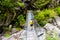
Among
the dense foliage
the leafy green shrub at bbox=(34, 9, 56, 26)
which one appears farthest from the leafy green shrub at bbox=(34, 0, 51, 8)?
the leafy green shrub at bbox=(34, 9, 56, 26)

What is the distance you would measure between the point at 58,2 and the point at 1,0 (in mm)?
5770

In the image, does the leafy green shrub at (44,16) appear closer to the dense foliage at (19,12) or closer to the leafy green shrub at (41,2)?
the dense foliage at (19,12)

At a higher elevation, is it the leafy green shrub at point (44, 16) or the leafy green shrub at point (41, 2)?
the leafy green shrub at point (41, 2)

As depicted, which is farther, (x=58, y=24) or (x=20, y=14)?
(x=20, y=14)

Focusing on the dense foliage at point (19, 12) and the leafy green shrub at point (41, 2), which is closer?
the dense foliage at point (19, 12)

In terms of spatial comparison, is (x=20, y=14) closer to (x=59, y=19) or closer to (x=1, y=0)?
(x=1, y=0)

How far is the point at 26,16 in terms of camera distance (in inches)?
661

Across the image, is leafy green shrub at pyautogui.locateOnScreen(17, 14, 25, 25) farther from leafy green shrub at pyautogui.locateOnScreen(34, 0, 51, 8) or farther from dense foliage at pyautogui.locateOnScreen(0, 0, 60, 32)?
leafy green shrub at pyautogui.locateOnScreen(34, 0, 51, 8)

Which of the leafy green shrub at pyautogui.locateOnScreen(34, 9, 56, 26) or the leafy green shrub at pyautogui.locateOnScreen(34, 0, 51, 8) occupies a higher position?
the leafy green shrub at pyautogui.locateOnScreen(34, 0, 51, 8)

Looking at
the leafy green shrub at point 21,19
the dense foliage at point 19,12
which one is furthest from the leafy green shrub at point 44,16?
the leafy green shrub at point 21,19

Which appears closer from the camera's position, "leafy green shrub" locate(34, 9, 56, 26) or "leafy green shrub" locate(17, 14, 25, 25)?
"leafy green shrub" locate(34, 9, 56, 26)

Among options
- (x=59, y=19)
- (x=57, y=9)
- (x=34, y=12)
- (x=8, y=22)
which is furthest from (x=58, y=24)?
(x=8, y=22)

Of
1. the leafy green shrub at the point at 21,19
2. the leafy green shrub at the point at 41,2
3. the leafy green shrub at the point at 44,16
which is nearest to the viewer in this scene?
the leafy green shrub at the point at 44,16

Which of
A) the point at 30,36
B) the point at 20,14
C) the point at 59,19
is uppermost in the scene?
the point at 20,14
